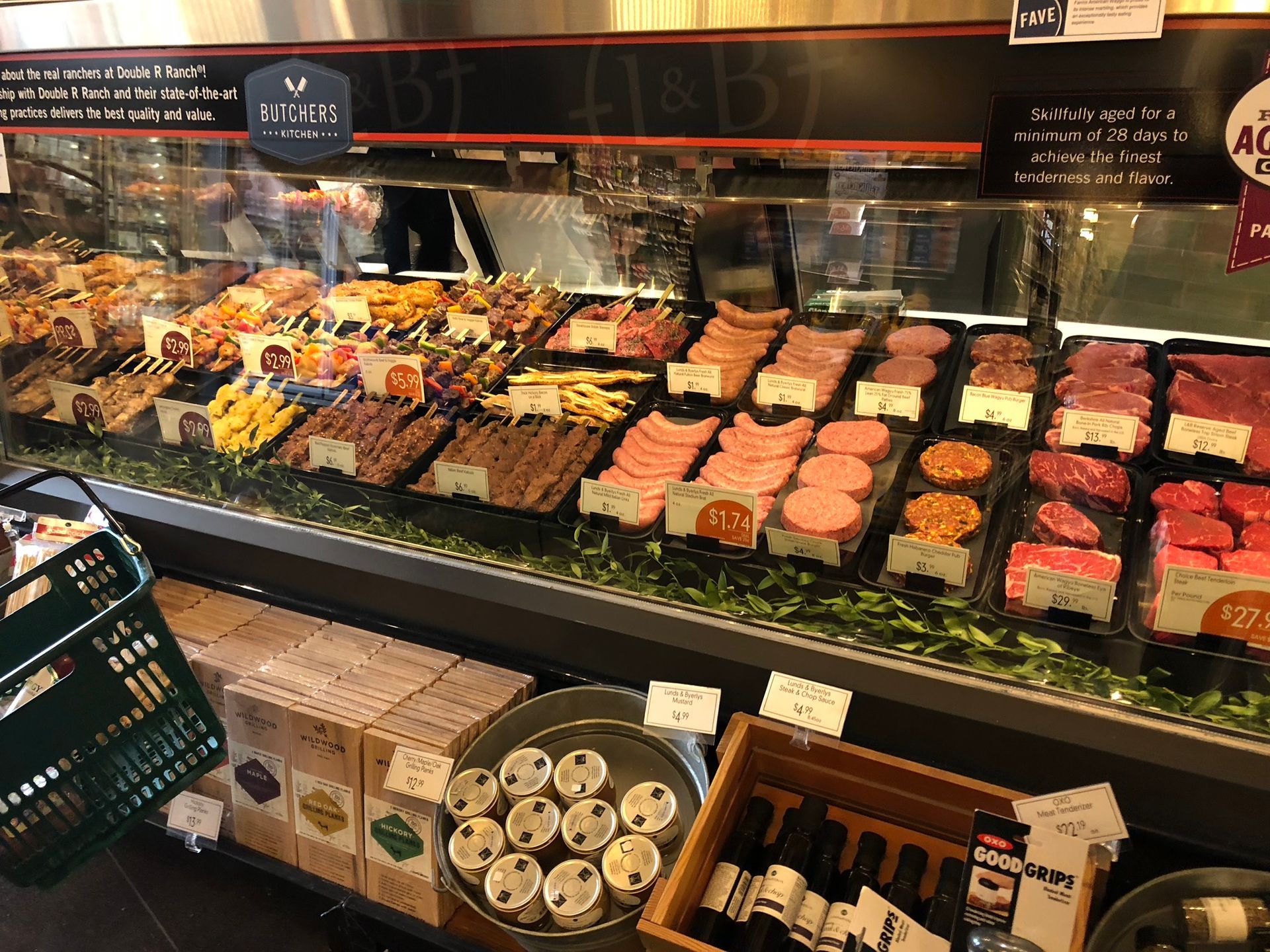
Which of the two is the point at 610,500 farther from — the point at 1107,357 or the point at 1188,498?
the point at 1107,357

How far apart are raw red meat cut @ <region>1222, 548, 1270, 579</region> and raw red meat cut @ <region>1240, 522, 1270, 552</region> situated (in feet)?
0.05

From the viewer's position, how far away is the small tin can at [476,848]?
1.64 m

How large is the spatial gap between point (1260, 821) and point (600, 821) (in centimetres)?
108

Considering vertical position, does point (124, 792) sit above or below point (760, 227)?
below

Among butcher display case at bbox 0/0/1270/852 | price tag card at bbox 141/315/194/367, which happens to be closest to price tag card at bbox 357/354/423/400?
butcher display case at bbox 0/0/1270/852

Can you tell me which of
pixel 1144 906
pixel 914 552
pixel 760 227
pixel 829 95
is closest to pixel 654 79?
pixel 829 95

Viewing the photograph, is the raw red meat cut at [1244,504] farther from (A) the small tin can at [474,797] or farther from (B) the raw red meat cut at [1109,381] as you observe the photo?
(A) the small tin can at [474,797]

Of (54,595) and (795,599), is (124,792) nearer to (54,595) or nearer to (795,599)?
(54,595)

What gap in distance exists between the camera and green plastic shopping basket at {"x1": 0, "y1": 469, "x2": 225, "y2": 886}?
1.64 metres

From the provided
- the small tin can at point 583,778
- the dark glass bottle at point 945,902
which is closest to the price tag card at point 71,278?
the small tin can at point 583,778

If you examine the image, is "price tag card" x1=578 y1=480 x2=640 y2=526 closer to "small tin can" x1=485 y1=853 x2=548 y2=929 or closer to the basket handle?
"small tin can" x1=485 y1=853 x2=548 y2=929

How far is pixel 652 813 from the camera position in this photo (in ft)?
5.41

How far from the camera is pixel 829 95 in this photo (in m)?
1.33

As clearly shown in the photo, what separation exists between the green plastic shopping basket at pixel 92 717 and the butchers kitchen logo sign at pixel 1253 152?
1922 mm
